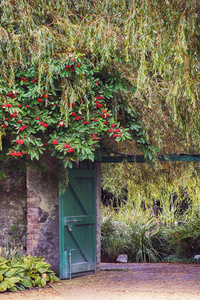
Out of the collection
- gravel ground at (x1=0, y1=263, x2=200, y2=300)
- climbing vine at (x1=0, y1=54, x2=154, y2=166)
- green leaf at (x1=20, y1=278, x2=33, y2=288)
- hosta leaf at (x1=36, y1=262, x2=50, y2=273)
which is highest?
climbing vine at (x1=0, y1=54, x2=154, y2=166)

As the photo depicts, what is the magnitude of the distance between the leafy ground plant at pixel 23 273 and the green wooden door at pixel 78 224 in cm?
49

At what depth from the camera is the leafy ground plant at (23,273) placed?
682 cm

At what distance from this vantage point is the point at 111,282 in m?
7.71

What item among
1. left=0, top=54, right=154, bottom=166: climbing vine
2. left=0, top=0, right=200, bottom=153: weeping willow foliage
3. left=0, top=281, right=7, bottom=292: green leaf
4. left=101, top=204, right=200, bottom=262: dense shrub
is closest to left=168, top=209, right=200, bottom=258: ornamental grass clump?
left=101, top=204, right=200, bottom=262: dense shrub

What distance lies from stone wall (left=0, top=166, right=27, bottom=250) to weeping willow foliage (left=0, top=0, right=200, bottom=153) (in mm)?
2158

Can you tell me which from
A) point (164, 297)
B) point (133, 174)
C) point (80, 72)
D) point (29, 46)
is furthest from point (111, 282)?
point (29, 46)

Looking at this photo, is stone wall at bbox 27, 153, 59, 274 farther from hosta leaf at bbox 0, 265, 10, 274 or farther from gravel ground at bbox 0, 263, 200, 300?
hosta leaf at bbox 0, 265, 10, 274

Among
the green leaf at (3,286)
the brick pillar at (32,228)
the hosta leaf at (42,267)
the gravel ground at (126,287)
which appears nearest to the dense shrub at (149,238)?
the gravel ground at (126,287)

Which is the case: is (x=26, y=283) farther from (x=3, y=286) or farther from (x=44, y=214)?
(x=44, y=214)

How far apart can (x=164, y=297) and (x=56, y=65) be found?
12.4ft

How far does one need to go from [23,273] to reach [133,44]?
3.94 m

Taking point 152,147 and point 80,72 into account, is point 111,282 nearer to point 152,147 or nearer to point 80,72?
point 152,147

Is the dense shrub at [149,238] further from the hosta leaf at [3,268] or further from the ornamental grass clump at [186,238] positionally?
the hosta leaf at [3,268]

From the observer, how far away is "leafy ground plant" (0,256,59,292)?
6824 mm
